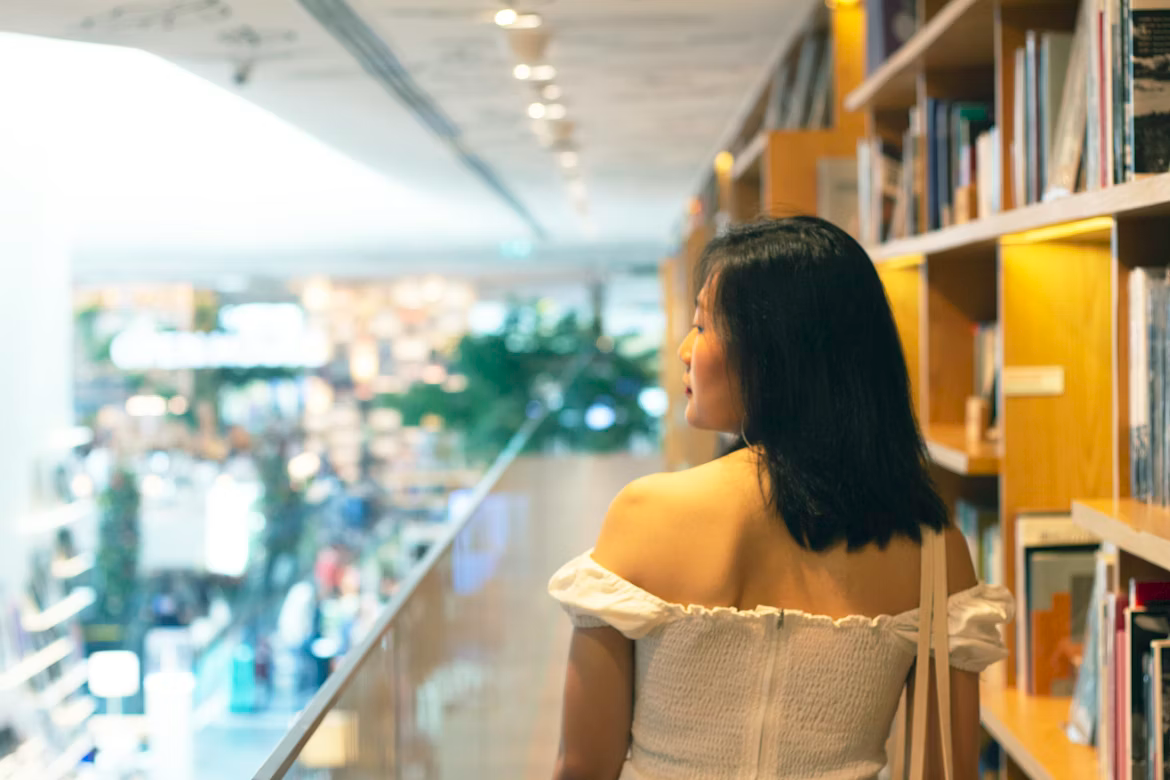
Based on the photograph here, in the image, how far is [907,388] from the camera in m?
1.19

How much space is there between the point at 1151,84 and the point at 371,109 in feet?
16.1

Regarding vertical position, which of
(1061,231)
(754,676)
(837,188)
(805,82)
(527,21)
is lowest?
(754,676)

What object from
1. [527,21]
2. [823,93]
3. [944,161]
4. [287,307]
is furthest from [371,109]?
[287,307]

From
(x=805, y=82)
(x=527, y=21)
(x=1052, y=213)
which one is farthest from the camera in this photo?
(x=527, y=21)

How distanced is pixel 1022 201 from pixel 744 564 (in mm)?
1103

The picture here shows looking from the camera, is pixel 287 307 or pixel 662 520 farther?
pixel 287 307

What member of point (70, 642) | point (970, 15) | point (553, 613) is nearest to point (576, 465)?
point (553, 613)

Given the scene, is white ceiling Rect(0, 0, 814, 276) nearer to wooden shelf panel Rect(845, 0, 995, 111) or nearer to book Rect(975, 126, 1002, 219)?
wooden shelf panel Rect(845, 0, 995, 111)

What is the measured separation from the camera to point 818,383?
1.13 meters

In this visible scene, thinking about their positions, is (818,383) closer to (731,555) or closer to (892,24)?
(731,555)

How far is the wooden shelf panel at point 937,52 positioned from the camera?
6.59 feet

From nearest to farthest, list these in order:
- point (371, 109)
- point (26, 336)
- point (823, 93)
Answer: point (823, 93), point (371, 109), point (26, 336)

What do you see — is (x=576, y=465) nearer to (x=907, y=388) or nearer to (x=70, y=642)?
(x=907, y=388)

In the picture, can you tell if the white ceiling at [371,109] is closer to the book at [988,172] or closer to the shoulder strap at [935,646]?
the book at [988,172]
